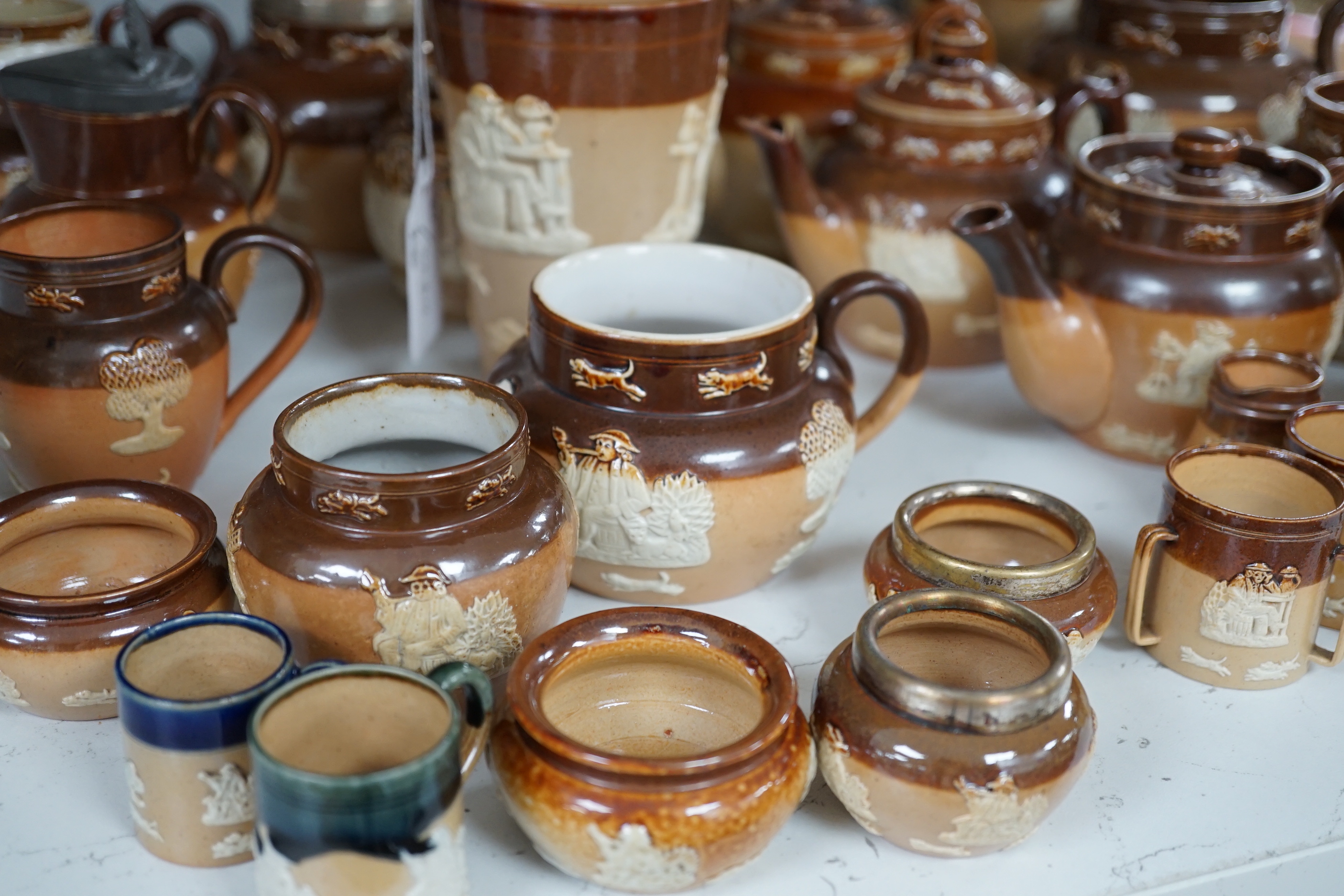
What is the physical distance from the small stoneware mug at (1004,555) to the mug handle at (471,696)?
307 millimetres

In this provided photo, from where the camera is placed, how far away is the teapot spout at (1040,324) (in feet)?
4.24

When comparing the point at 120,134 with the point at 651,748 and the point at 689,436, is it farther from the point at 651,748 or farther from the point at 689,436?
the point at 651,748

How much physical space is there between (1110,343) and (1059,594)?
0.40 metres

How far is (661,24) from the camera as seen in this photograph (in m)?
1.22

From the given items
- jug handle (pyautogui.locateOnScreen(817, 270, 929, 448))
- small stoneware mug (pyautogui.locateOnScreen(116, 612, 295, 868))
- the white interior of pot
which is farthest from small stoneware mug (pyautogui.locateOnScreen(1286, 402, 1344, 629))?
small stoneware mug (pyautogui.locateOnScreen(116, 612, 295, 868))

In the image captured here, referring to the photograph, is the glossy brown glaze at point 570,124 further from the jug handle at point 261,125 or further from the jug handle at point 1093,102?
the jug handle at point 1093,102

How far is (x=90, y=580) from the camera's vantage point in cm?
106

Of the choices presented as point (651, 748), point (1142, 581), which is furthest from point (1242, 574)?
point (651, 748)

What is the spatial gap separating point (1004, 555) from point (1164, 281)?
1.10 feet

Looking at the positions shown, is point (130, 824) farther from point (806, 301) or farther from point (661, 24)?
point (661, 24)

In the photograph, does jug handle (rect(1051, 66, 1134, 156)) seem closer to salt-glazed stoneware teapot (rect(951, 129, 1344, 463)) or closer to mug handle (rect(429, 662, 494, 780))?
salt-glazed stoneware teapot (rect(951, 129, 1344, 463))

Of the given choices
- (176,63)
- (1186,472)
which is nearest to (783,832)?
(1186,472)

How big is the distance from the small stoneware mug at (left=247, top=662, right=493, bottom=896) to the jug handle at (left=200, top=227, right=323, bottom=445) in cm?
50

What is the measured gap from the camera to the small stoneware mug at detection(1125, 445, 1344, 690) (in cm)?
100
